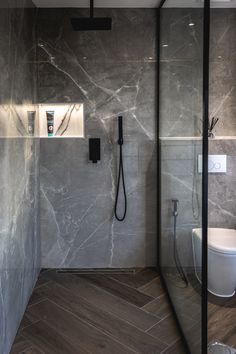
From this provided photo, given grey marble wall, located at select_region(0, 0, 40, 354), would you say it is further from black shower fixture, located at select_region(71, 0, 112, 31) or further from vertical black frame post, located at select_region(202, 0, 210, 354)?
vertical black frame post, located at select_region(202, 0, 210, 354)

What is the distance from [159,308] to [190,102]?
1.56m

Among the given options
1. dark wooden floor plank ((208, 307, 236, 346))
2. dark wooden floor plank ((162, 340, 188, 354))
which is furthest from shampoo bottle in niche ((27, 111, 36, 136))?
dark wooden floor plank ((208, 307, 236, 346))

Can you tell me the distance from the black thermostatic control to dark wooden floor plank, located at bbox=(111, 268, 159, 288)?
3.56ft

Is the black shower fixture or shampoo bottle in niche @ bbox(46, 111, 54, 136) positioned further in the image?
shampoo bottle in niche @ bbox(46, 111, 54, 136)

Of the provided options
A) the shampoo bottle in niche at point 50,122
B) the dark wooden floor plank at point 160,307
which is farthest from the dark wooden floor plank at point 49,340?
the shampoo bottle in niche at point 50,122

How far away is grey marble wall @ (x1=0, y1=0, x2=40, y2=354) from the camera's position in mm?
1975

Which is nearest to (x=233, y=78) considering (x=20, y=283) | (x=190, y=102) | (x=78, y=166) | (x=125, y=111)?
(x=125, y=111)

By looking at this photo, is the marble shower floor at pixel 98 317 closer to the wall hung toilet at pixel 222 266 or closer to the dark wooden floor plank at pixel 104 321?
the dark wooden floor plank at pixel 104 321

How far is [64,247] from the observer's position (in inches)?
126

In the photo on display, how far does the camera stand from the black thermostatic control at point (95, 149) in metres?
3.10

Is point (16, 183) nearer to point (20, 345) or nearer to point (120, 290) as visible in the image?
point (20, 345)

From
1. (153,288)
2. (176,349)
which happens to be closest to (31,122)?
(153,288)

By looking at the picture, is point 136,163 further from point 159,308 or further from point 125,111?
point 159,308

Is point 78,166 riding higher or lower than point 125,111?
lower
